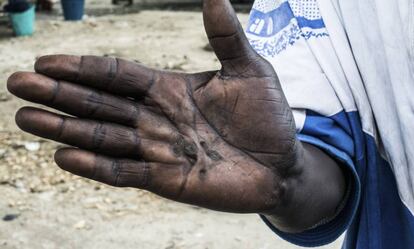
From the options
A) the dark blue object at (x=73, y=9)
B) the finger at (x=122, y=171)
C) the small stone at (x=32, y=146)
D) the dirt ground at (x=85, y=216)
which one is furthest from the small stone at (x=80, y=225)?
the dark blue object at (x=73, y=9)

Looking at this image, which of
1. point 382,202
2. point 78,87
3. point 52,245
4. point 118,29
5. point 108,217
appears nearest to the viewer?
point 78,87

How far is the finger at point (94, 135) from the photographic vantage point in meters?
0.94

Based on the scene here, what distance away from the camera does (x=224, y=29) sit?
97 cm

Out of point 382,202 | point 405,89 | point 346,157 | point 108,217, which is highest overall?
point 405,89

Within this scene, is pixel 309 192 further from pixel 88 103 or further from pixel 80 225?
pixel 80 225

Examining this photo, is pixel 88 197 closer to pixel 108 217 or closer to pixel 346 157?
pixel 108 217

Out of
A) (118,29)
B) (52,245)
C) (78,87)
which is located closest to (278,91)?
(78,87)

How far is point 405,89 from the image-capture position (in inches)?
44.1

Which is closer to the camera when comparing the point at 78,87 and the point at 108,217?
the point at 78,87

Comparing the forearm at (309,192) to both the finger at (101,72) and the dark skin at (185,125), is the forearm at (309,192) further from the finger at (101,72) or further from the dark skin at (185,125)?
the finger at (101,72)

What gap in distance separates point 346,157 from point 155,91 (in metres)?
0.36

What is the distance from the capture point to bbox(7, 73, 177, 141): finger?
0.94m

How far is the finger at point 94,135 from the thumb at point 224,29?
0.18 m

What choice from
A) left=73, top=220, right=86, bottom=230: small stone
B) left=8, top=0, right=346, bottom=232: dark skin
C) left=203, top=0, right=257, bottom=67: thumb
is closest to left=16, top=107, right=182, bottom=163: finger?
left=8, top=0, right=346, bottom=232: dark skin
